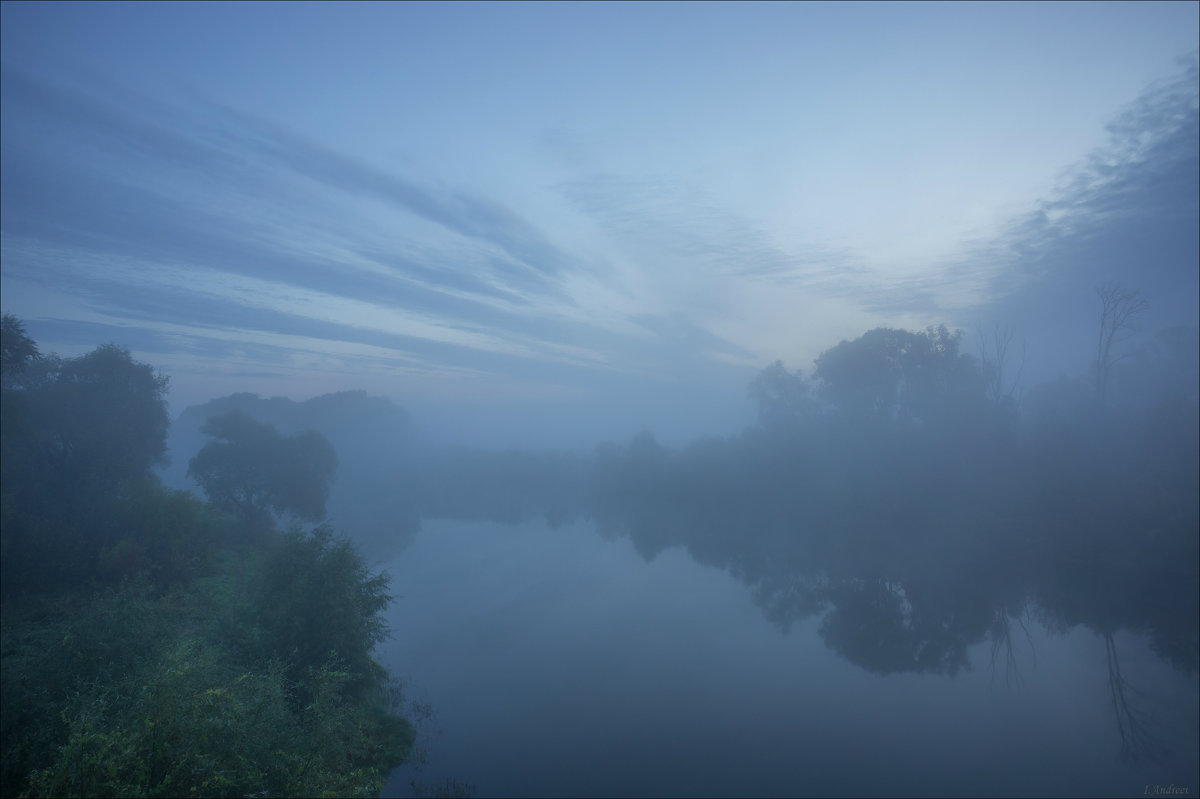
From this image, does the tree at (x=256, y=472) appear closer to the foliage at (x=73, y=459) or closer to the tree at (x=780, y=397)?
the foliage at (x=73, y=459)

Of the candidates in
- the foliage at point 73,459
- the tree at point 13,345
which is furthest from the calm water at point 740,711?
the tree at point 13,345

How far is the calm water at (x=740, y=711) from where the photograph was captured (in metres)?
12.6

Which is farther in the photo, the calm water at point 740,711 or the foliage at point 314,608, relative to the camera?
the foliage at point 314,608

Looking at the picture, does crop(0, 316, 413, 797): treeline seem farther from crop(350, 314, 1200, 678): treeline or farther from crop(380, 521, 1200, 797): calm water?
crop(350, 314, 1200, 678): treeline

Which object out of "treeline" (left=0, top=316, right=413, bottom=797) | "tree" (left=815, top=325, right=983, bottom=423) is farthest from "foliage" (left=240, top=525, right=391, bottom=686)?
"tree" (left=815, top=325, right=983, bottom=423)

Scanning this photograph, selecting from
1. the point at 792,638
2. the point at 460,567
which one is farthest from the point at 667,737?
the point at 460,567

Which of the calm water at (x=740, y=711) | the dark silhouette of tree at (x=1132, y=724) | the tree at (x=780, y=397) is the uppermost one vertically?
the tree at (x=780, y=397)

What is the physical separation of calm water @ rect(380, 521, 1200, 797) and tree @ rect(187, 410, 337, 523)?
18.8 metres

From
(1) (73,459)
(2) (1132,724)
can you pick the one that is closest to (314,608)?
(2) (1132,724)

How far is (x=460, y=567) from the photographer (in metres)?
34.7

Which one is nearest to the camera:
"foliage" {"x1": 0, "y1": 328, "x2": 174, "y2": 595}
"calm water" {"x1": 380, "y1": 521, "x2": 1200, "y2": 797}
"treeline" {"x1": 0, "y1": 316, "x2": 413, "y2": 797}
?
"treeline" {"x1": 0, "y1": 316, "x2": 413, "y2": 797}

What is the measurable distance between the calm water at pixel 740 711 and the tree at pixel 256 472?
18.8 meters

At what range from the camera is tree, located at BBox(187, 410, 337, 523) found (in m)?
37.4

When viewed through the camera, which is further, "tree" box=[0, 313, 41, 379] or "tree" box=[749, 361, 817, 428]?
"tree" box=[749, 361, 817, 428]
